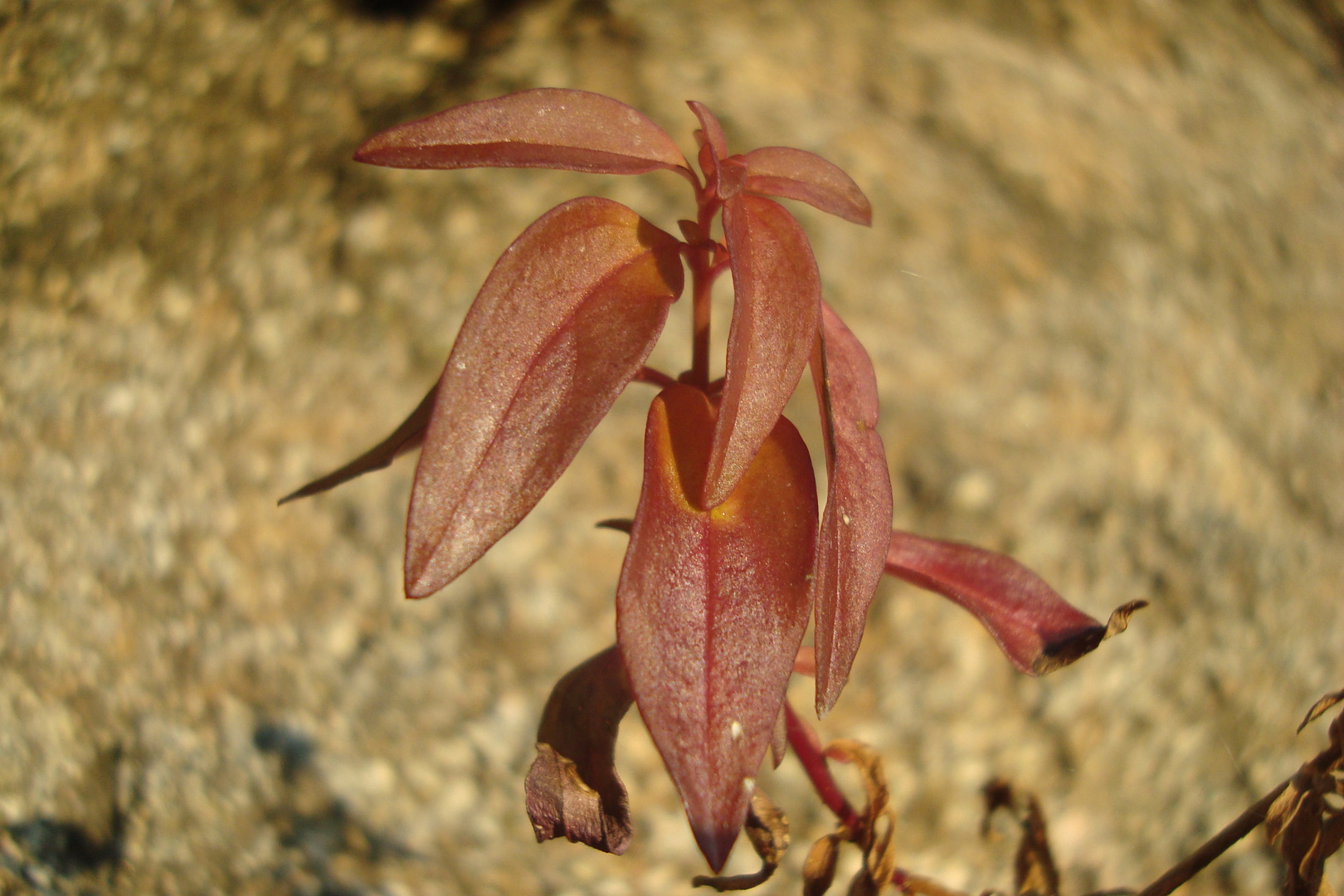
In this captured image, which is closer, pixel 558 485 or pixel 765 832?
pixel 765 832

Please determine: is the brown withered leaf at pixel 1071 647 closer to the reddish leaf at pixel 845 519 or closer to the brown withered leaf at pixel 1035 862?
the reddish leaf at pixel 845 519

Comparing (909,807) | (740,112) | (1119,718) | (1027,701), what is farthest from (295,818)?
(740,112)

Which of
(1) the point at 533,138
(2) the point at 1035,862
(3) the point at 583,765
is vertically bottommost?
(2) the point at 1035,862

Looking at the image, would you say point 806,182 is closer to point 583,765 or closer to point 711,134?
point 711,134

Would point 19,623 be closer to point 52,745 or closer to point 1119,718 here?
point 52,745

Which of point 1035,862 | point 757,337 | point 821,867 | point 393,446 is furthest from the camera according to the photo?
point 1035,862

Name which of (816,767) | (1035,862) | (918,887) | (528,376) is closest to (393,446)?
(528,376)

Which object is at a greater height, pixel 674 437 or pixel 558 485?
pixel 674 437
